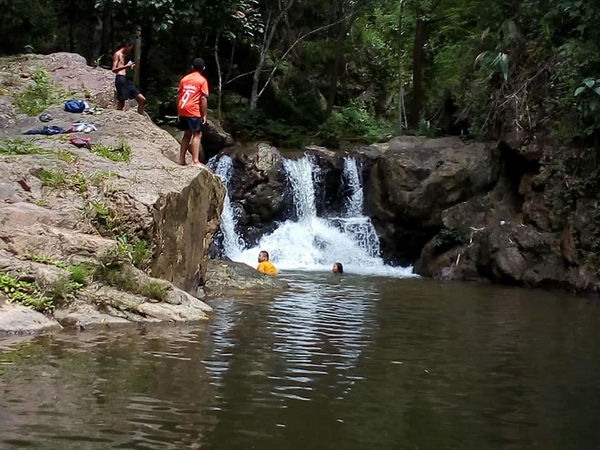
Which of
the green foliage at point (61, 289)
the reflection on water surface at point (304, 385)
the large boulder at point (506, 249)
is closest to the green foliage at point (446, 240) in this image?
the large boulder at point (506, 249)

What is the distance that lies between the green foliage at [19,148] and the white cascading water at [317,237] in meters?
8.98

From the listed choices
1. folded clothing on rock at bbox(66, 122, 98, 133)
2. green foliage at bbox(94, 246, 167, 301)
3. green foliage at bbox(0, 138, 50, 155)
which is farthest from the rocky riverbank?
green foliage at bbox(94, 246, 167, 301)

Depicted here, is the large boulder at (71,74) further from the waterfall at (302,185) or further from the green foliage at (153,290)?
the green foliage at (153,290)

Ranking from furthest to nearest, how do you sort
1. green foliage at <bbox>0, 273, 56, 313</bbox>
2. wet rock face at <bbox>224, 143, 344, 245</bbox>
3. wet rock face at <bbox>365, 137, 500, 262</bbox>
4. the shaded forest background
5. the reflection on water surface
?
wet rock face at <bbox>365, 137, 500, 262</bbox>
wet rock face at <bbox>224, 143, 344, 245</bbox>
the shaded forest background
green foliage at <bbox>0, 273, 56, 313</bbox>
the reflection on water surface

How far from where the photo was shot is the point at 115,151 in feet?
38.0

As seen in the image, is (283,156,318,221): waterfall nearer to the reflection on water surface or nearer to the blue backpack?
the blue backpack

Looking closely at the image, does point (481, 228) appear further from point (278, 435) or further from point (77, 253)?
point (278, 435)

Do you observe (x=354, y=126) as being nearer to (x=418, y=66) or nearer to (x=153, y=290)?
(x=418, y=66)

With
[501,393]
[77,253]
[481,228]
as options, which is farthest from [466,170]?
[501,393]

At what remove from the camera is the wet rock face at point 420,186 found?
68.4 feet

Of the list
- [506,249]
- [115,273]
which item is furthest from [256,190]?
[115,273]

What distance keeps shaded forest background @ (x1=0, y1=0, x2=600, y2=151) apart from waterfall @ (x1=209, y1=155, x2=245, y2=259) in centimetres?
240

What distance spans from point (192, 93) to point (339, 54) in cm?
1731

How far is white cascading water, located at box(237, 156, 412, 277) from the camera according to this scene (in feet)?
66.8
